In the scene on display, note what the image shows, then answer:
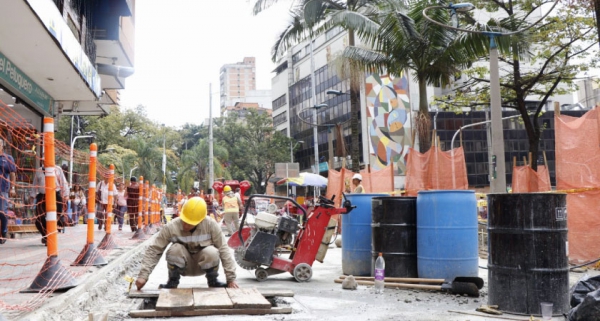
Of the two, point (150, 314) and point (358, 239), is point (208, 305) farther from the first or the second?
point (358, 239)

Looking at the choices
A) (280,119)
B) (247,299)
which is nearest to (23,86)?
(247,299)

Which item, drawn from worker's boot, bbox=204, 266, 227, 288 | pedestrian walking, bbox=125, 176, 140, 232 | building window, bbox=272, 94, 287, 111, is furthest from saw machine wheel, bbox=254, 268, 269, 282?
building window, bbox=272, 94, 287, 111

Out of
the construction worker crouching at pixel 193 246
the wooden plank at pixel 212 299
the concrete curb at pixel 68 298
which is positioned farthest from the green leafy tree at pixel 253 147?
the wooden plank at pixel 212 299

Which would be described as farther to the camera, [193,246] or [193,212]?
[193,246]

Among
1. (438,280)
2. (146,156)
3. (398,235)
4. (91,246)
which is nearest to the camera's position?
(438,280)

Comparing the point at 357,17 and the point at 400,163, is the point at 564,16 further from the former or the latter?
the point at 400,163

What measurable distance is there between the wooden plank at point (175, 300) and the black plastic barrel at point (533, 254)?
311cm

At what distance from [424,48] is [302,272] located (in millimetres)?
10992

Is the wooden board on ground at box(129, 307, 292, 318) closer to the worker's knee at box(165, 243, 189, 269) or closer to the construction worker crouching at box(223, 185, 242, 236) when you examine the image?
the worker's knee at box(165, 243, 189, 269)

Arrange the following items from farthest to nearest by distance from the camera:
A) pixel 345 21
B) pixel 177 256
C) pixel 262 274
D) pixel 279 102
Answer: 1. pixel 279 102
2. pixel 345 21
3. pixel 262 274
4. pixel 177 256

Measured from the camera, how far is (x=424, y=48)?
677 inches

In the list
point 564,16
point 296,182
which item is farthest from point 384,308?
point 296,182

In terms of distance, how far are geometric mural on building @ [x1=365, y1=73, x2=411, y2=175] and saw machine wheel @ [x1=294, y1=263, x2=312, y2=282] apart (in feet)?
153

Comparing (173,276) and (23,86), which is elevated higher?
(23,86)
